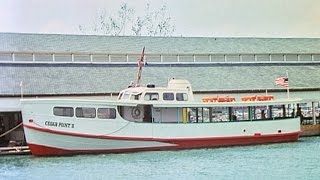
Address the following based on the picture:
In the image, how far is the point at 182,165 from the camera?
8352 millimetres

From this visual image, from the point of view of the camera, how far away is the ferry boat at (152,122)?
9.84m

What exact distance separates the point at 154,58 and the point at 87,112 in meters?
3.90

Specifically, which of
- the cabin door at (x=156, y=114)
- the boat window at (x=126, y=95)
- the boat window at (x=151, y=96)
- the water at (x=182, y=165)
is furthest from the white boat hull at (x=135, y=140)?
the boat window at (x=126, y=95)

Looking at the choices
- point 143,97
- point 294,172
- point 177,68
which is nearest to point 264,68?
point 177,68

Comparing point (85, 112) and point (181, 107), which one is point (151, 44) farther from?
point (85, 112)

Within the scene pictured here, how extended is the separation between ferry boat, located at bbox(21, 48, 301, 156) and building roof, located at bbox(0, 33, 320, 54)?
2800mm

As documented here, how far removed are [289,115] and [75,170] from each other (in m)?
5.37

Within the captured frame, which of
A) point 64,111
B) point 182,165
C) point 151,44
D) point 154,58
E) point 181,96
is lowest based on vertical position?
point 182,165

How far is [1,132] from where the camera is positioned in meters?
11.6

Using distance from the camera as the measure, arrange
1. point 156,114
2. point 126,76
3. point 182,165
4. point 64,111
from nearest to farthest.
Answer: point 182,165 → point 64,111 → point 156,114 → point 126,76

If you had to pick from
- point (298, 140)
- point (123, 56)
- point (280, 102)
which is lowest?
point (298, 140)

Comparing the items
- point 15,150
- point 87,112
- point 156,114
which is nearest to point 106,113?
point 87,112

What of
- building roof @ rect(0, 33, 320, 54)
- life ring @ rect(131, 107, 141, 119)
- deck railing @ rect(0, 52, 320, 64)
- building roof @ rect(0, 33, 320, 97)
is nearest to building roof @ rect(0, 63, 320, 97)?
building roof @ rect(0, 33, 320, 97)

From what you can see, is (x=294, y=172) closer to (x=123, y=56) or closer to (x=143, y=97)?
(x=143, y=97)
